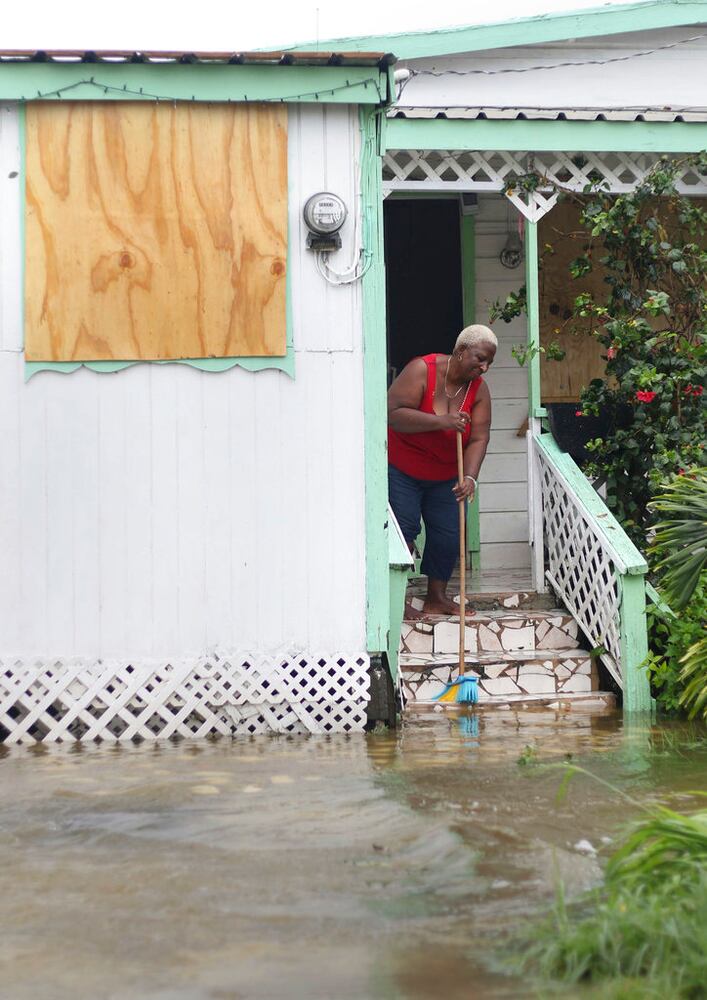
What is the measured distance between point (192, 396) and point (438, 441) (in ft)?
6.78

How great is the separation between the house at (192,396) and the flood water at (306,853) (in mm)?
406

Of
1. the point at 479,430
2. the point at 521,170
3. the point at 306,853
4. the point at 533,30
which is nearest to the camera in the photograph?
the point at 306,853

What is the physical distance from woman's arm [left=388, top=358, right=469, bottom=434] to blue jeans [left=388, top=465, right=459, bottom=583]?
405 mm

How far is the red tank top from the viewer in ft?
27.1

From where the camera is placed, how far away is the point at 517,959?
3.31 meters

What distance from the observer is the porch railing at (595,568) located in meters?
7.55

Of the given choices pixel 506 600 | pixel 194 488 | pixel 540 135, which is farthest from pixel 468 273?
pixel 194 488

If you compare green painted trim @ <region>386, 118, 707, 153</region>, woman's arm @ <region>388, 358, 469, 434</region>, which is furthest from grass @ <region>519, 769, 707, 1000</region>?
green painted trim @ <region>386, 118, 707, 153</region>

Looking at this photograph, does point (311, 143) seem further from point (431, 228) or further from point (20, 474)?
point (431, 228)

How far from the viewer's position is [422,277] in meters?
10.5

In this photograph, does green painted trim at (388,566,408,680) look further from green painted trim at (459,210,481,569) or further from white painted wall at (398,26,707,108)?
white painted wall at (398,26,707,108)

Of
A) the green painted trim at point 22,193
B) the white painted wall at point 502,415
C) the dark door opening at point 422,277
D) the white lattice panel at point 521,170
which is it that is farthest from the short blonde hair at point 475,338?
the green painted trim at point 22,193

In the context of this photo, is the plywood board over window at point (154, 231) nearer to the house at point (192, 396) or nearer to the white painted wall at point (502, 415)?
the house at point (192, 396)

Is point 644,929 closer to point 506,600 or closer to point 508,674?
point 508,674
